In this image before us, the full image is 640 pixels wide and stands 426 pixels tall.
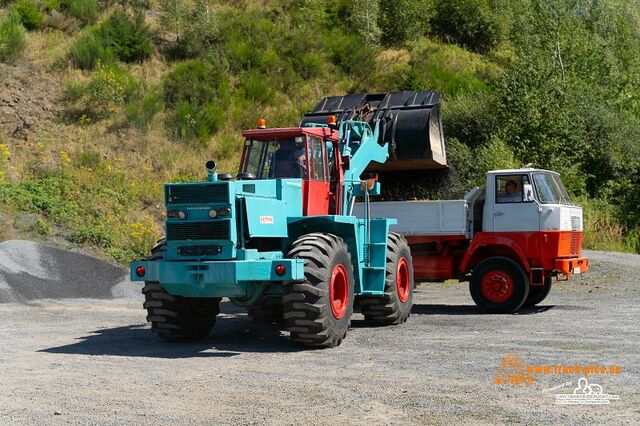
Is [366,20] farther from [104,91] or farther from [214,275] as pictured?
[214,275]

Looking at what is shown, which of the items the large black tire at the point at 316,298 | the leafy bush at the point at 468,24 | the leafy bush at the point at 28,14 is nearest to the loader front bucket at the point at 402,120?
the large black tire at the point at 316,298

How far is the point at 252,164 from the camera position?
12.5 m

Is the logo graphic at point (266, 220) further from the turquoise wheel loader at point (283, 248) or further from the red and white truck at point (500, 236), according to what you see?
the red and white truck at point (500, 236)

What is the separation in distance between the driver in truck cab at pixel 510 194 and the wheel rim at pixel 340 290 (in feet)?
16.5

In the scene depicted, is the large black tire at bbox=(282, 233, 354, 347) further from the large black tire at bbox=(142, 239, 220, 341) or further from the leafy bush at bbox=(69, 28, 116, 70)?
the leafy bush at bbox=(69, 28, 116, 70)

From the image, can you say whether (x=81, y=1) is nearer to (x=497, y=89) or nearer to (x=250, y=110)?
(x=250, y=110)

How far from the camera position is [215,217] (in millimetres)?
10969

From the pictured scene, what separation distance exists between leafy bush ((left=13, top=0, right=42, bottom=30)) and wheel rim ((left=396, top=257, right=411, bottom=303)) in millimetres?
25965

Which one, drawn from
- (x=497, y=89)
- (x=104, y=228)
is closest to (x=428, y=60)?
(x=497, y=89)

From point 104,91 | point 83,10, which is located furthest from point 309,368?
point 83,10

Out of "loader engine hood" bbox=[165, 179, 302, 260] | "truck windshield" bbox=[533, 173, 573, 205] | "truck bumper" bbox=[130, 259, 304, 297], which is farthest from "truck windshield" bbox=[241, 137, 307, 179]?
"truck windshield" bbox=[533, 173, 573, 205]

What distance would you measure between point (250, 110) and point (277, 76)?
298 cm

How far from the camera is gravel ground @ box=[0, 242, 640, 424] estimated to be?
746 cm

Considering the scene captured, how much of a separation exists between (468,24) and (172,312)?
1363 inches
